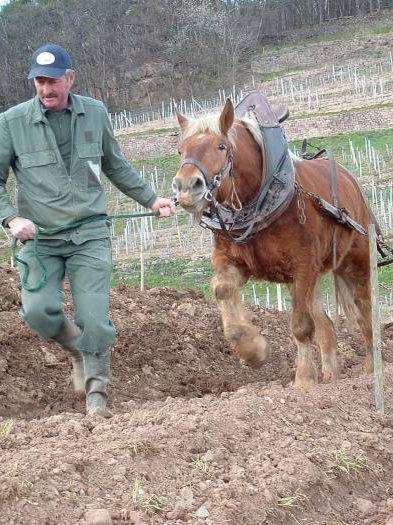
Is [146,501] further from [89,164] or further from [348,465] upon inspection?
[89,164]

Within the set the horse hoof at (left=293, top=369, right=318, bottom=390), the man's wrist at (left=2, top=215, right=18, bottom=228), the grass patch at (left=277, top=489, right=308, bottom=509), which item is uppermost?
the man's wrist at (left=2, top=215, right=18, bottom=228)

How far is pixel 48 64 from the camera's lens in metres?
5.37

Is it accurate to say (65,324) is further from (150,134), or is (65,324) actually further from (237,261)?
(150,134)

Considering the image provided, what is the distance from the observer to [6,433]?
464 cm

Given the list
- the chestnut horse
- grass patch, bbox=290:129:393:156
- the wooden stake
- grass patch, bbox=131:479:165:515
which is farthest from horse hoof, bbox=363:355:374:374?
grass patch, bbox=290:129:393:156

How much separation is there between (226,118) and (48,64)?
46.3 inches

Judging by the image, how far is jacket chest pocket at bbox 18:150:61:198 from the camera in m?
5.55

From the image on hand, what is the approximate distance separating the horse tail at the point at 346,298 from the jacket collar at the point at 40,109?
342 centimetres

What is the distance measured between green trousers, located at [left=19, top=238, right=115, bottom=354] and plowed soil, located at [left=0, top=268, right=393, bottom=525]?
1.73 feet

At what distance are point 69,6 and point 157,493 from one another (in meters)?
73.7

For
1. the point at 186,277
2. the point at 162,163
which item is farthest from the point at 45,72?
the point at 162,163

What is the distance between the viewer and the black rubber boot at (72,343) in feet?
19.7

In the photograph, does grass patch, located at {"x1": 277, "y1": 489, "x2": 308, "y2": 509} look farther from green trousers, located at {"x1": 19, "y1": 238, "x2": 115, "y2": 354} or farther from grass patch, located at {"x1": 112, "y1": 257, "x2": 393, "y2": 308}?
grass patch, located at {"x1": 112, "y1": 257, "x2": 393, "y2": 308}

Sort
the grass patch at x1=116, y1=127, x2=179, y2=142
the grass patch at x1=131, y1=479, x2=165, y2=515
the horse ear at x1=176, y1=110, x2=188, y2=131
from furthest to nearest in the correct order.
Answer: the grass patch at x1=116, y1=127, x2=179, y2=142, the horse ear at x1=176, y1=110, x2=188, y2=131, the grass patch at x1=131, y1=479, x2=165, y2=515
